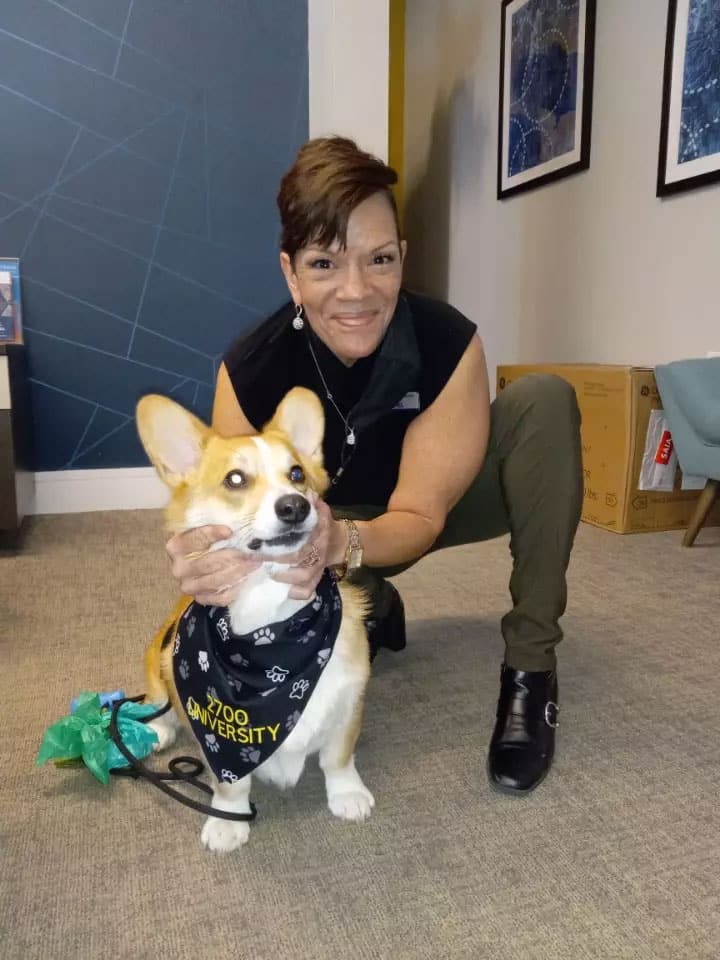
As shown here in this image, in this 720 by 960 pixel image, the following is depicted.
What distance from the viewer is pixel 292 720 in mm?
1014

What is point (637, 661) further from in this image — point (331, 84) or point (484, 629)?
point (331, 84)

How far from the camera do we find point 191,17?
291 cm

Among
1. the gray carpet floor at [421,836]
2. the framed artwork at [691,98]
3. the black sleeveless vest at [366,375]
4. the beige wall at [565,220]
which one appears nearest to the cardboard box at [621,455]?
the beige wall at [565,220]

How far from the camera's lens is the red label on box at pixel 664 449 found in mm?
2549

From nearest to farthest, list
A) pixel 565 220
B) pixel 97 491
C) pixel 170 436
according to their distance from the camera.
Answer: pixel 170 436 → pixel 97 491 → pixel 565 220

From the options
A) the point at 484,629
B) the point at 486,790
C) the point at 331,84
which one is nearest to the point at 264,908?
the point at 486,790

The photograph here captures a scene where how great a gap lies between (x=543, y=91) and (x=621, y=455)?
5.96 feet

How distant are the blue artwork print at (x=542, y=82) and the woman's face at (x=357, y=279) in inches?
93.0

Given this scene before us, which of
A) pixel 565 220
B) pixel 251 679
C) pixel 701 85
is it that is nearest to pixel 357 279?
pixel 251 679

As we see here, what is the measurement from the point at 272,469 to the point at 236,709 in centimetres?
34

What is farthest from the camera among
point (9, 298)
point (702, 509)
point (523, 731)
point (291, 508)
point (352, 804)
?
point (9, 298)

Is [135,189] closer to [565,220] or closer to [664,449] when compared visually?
[565,220]

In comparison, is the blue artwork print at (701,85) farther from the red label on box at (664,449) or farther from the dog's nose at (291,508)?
the dog's nose at (291,508)

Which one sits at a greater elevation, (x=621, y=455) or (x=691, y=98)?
(x=691, y=98)
